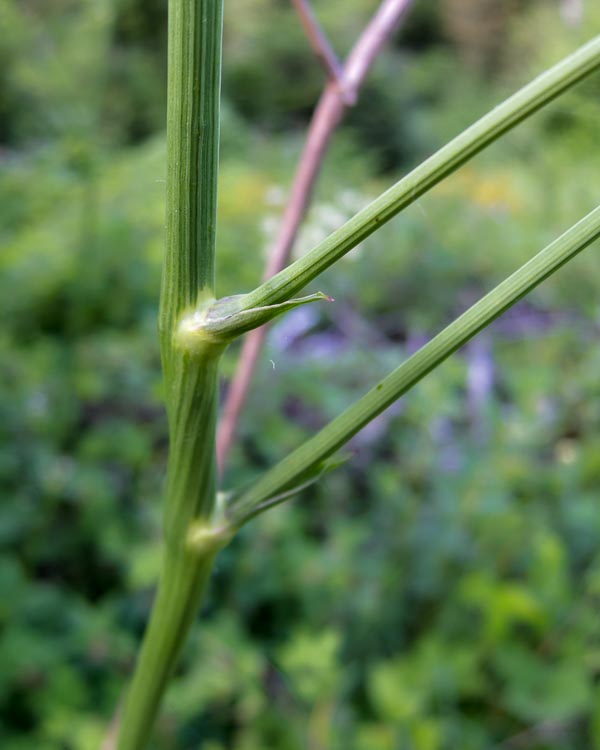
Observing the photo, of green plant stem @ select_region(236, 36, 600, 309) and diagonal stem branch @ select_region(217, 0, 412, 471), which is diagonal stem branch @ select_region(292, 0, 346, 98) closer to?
diagonal stem branch @ select_region(217, 0, 412, 471)

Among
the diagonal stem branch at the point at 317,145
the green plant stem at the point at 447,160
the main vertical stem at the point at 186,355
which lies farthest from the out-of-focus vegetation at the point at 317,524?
the green plant stem at the point at 447,160

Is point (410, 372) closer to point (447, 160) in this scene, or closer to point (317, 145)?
point (447, 160)

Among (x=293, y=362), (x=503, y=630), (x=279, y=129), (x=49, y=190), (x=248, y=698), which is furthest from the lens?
(x=279, y=129)

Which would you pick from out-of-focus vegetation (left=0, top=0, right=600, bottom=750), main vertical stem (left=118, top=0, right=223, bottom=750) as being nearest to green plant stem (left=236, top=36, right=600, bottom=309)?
main vertical stem (left=118, top=0, right=223, bottom=750)

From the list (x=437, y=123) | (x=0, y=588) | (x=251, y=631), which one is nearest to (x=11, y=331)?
(x=0, y=588)

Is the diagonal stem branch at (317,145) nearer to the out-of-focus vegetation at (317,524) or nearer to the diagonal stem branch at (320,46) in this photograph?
the diagonal stem branch at (320,46)

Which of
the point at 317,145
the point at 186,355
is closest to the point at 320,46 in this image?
the point at 317,145

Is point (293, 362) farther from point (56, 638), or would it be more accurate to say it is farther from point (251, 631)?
point (56, 638)
